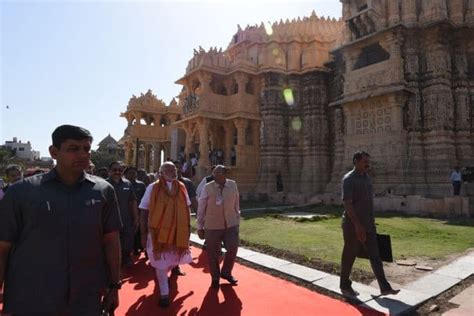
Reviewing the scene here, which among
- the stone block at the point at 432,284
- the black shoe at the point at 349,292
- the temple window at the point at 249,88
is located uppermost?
the temple window at the point at 249,88

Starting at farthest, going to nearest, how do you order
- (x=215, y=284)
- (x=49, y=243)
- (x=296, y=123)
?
(x=296, y=123) < (x=215, y=284) < (x=49, y=243)

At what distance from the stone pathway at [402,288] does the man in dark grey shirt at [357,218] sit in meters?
0.23

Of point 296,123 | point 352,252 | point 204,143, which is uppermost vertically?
point 296,123

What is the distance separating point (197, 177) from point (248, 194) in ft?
10.5

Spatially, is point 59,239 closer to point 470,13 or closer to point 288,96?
point 470,13

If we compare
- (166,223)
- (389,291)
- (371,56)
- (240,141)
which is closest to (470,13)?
(371,56)

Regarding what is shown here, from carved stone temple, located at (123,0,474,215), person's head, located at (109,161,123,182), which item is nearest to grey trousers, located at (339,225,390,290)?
person's head, located at (109,161,123,182)

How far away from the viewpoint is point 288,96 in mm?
21922

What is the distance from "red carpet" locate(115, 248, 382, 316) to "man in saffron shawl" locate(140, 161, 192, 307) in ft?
1.42

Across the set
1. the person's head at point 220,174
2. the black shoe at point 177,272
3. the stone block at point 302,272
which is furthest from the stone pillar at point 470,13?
the black shoe at point 177,272

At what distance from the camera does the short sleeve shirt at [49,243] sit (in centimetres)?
206

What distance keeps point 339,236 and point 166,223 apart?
515cm

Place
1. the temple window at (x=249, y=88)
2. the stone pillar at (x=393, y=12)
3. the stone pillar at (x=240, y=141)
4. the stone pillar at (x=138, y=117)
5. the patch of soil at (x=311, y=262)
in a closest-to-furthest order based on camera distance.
Result: 1. the patch of soil at (x=311, y=262)
2. the stone pillar at (x=393, y=12)
3. the stone pillar at (x=240, y=141)
4. the temple window at (x=249, y=88)
5. the stone pillar at (x=138, y=117)

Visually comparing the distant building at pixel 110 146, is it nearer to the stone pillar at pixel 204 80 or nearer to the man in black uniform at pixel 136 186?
the stone pillar at pixel 204 80
